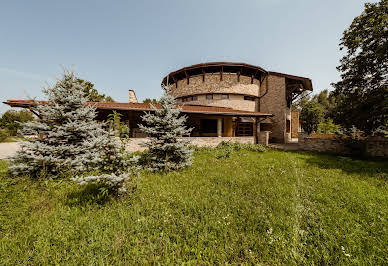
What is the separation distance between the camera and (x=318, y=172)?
6.07 meters

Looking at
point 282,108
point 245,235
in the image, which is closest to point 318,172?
point 245,235

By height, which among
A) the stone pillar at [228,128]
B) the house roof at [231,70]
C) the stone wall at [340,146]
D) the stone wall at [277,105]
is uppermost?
the house roof at [231,70]

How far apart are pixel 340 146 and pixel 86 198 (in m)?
16.7

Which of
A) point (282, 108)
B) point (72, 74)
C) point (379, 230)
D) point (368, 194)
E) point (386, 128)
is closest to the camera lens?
point (379, 230)

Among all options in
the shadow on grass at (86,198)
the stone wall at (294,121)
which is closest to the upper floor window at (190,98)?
the stone wall at (294,121)

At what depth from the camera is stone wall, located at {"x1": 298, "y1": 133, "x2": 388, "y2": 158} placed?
959 cm

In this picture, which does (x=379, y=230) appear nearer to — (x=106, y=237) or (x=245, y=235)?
(x=245, y=235)

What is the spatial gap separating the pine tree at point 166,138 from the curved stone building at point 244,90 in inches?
463

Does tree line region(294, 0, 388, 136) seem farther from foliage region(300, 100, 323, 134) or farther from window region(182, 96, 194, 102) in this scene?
foliage region(300, 100, 323, 134)

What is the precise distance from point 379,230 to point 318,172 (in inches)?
156

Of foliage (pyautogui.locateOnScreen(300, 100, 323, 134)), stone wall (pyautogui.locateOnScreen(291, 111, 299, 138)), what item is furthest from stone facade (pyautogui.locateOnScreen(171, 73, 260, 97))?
foliage (pyautogui.locateOnScreen(300, 100, 323, 134))

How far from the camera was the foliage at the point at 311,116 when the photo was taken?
92.4ft

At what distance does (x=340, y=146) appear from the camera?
35.4 feet

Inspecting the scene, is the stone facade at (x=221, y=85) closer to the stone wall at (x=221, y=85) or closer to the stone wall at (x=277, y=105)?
the stone wall at (x=221, y=85)
